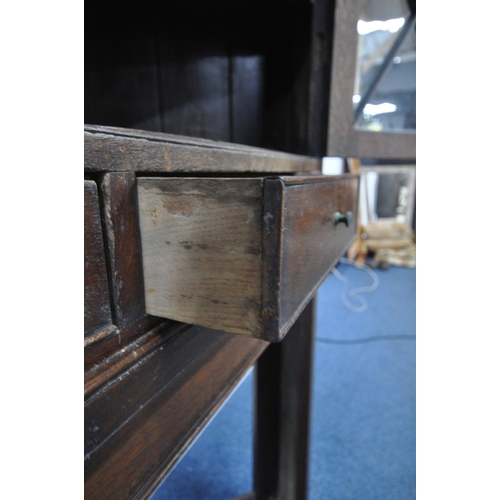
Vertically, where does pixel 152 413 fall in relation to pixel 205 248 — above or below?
below

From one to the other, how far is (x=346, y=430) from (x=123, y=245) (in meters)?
1.28

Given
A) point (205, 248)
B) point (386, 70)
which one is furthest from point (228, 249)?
point (386, 70)

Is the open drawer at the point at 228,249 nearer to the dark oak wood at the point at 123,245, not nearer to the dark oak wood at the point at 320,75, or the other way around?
the dark oak wood at the point at 123,245

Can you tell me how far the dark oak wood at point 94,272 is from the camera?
0.79ft

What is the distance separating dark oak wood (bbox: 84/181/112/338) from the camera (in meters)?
0.24

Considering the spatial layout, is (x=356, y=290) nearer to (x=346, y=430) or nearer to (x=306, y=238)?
(x=346, y=430)

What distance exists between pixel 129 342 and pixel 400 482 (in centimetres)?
113

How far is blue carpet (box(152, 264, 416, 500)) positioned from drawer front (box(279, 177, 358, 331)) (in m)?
0.96

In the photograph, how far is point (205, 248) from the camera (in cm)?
26

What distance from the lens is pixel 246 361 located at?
0.48 m

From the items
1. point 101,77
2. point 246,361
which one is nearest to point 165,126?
point 101,77

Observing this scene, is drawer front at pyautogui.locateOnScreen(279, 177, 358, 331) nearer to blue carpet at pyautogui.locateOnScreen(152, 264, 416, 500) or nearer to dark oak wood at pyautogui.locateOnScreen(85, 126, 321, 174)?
dark oak wood at pyautogui.locateOnScreen(85, 126, 321, 174)

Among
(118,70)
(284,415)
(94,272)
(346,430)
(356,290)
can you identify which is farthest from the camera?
(356,290)
